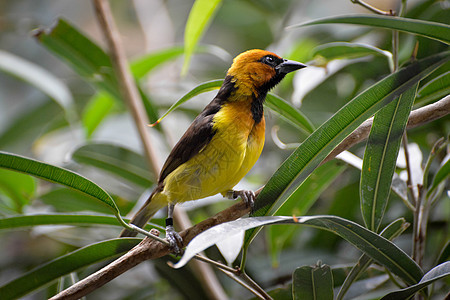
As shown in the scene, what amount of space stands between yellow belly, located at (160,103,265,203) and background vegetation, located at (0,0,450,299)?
10 centimetres

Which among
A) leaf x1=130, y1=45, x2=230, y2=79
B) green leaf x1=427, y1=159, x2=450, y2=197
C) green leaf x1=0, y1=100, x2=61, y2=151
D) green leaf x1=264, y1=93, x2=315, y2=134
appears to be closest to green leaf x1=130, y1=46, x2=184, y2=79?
leaf x1=130, y1=45, x2=230, y2=79

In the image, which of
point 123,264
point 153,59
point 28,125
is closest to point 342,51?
point 123,264

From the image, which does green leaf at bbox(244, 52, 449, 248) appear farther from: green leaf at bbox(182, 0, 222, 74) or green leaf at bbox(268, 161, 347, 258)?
green leaf at bbox(182, 0, 222, 74)

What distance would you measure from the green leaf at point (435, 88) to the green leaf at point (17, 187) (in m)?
1.40

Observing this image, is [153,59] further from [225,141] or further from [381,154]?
[381,154]

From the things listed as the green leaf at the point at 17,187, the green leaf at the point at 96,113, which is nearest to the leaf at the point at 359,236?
the green leaf at the point at 17,187

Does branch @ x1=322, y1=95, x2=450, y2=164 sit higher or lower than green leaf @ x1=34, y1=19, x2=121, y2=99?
lower

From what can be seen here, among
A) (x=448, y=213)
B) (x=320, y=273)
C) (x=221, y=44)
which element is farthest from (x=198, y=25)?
(x=221, y=44)

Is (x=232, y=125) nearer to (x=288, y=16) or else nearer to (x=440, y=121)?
(x=440, y=121)

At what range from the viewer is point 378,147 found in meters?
1.15

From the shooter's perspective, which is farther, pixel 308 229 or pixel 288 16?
pixel 288 16

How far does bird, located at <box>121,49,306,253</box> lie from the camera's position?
148cm

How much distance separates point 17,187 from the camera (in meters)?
1.77

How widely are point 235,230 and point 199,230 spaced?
28cm
